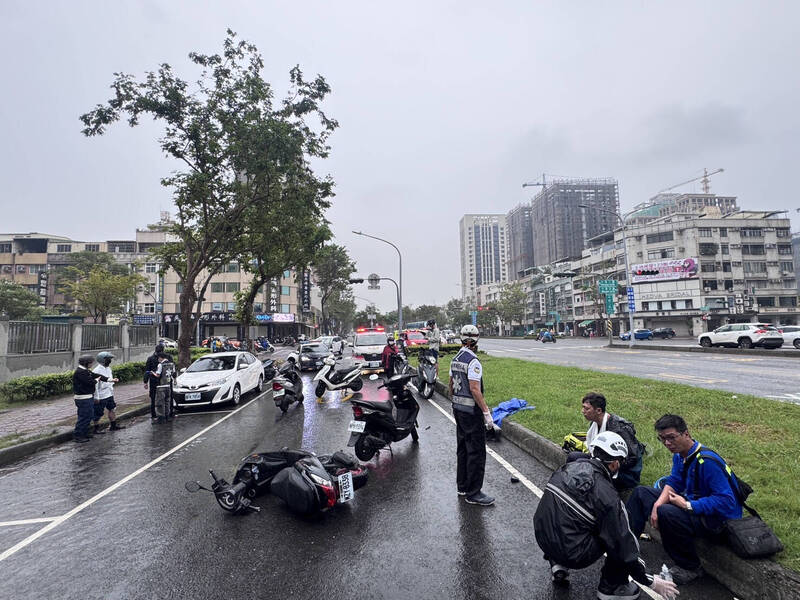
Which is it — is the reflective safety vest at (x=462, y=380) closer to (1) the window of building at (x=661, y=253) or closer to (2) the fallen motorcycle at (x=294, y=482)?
(2) the fallen motorcycle at (x=294, y=482)

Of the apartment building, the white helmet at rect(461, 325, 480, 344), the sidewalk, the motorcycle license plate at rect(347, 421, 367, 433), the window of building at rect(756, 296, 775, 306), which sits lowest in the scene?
the sidewalk

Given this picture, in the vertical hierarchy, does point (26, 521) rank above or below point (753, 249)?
below

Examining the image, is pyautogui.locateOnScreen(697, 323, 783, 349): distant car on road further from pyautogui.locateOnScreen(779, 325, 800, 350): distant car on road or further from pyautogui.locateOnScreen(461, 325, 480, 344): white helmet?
pyautogui.locateOnScreen(461, 325, 480, 344): white helmet

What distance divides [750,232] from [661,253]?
1206cm

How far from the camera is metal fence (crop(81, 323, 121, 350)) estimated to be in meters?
17.5

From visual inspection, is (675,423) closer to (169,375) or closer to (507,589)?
(507,589)

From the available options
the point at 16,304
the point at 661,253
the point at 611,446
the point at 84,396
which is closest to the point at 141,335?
the point at 84,396

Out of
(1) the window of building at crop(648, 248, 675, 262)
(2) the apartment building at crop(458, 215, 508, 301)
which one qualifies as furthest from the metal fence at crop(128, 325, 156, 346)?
(2) the apartment building at crop(458, 215, 508, 301)

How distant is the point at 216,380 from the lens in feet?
34.3

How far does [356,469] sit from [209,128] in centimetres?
1341

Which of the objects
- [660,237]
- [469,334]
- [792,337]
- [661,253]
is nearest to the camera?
[469,334]

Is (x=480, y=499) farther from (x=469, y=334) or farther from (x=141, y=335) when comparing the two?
(x=141, y=335)

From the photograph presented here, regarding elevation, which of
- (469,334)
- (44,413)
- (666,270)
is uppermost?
(666,270)

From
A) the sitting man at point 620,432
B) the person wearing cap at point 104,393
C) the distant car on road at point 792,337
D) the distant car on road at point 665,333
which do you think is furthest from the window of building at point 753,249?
the person wearing cap at point 104,393
